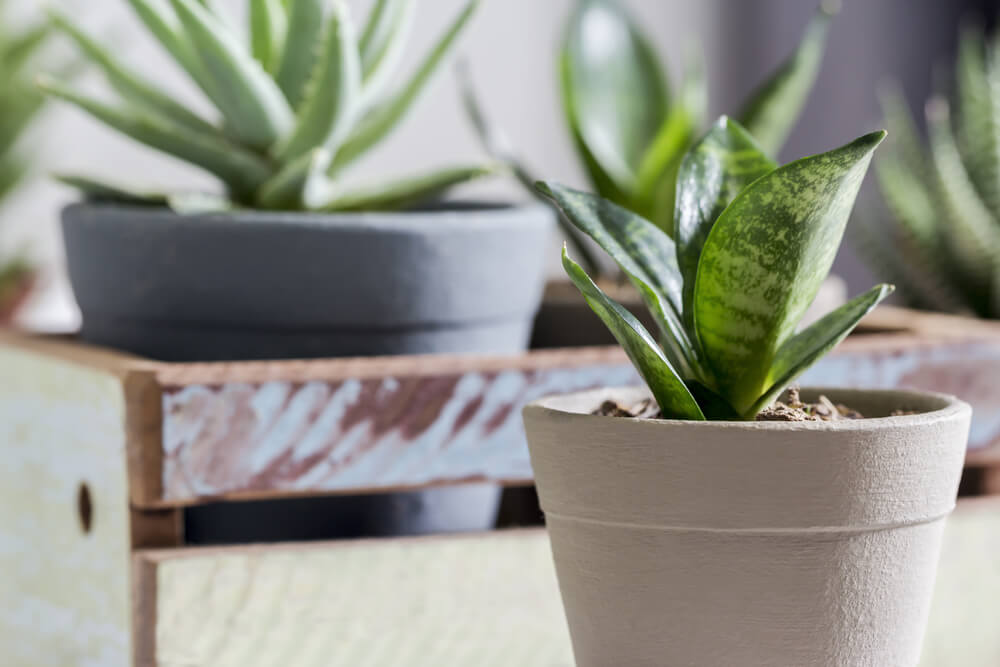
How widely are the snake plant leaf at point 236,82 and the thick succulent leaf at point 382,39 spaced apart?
5 centimetres

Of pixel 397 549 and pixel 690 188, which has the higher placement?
pixel 690 188

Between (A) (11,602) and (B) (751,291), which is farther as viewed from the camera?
(A) (11,602)

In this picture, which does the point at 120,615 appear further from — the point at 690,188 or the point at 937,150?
the point at 937,150

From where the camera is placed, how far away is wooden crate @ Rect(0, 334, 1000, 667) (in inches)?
17.5

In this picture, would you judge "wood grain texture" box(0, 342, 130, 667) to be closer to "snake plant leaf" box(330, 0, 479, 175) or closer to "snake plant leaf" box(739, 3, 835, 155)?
"snake plant leaf" box(330, 0, 479, 175)

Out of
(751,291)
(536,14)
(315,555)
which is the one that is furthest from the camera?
(536,14)

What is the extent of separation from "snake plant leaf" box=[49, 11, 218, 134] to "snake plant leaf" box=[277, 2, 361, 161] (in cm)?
6

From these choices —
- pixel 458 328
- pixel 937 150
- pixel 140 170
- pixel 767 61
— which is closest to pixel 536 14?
pixel 767 61

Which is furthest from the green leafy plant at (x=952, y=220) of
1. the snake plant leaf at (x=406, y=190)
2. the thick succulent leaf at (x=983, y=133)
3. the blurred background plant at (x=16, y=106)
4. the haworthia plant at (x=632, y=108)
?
the blurred background plant at (x=16, y=106)

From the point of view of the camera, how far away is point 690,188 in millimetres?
362

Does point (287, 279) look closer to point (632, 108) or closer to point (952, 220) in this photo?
point (632, 108)

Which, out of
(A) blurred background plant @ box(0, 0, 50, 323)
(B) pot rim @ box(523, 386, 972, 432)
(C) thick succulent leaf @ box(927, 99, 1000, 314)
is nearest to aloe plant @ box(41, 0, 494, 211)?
(B) pot rim @ box(523, 386, 972, 432)

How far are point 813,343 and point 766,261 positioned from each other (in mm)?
32

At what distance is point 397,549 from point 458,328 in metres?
0.12
